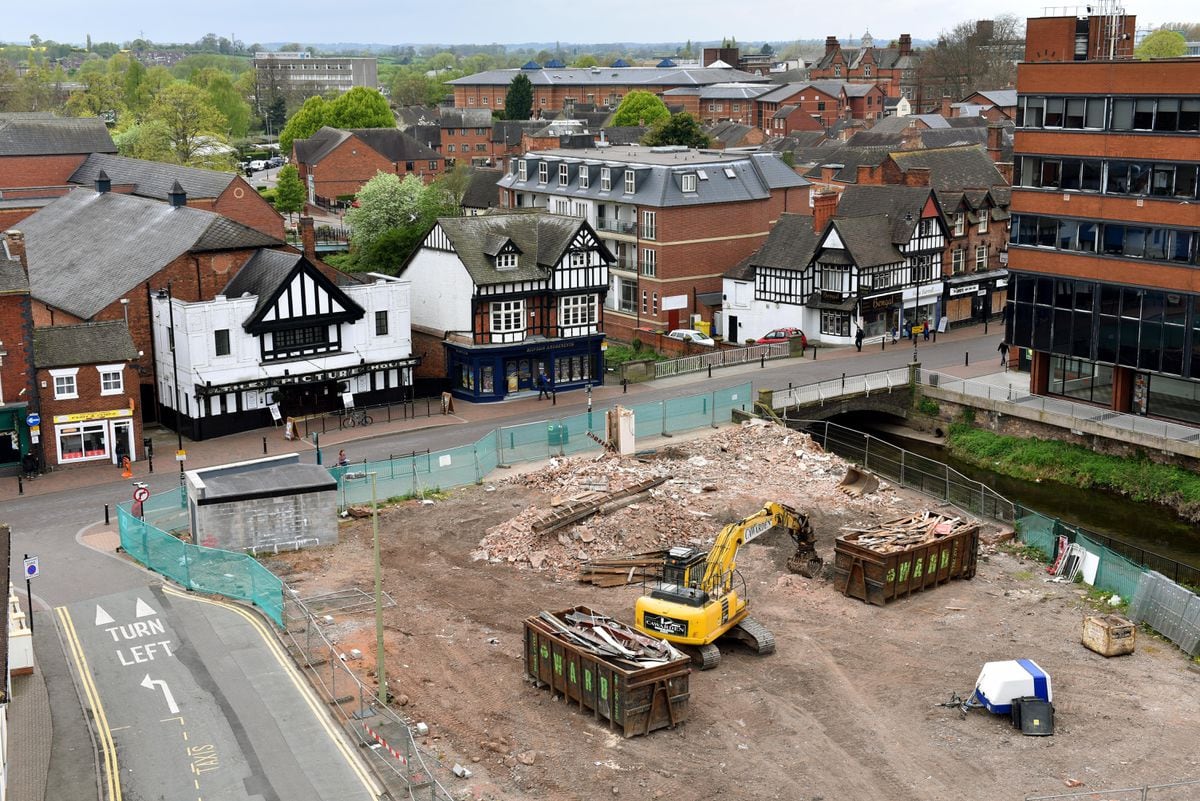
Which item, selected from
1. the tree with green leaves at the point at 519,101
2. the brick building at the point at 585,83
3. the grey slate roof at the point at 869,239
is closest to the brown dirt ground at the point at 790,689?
the grey slate roof at the point at 869,239

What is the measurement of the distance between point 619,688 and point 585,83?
166 metres

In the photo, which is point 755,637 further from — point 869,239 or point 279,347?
point 869,239

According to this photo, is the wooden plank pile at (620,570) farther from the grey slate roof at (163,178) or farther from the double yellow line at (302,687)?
the grey slate roof at (163,178)

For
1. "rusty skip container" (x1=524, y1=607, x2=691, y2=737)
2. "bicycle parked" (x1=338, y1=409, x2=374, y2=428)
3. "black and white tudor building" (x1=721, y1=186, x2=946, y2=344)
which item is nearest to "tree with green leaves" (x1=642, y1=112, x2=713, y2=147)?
"black and white tudor building" (x1=721, y1=186, x2=946, y2=344)

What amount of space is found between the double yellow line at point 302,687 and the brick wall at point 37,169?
56648 mm

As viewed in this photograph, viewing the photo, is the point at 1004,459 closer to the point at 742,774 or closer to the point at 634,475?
the point at 634,475

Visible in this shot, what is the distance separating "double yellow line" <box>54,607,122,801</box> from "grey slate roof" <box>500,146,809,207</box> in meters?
45.1

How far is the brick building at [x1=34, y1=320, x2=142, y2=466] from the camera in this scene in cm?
5034

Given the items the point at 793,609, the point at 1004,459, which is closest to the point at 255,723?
the point at 793,609

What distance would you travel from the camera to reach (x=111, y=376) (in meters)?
51.1

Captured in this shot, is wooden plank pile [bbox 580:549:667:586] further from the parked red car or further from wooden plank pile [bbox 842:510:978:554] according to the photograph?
the parked red car

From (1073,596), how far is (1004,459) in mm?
18834

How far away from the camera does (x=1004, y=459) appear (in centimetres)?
5700

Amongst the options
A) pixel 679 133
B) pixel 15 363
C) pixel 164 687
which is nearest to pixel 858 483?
pixel 164 687
